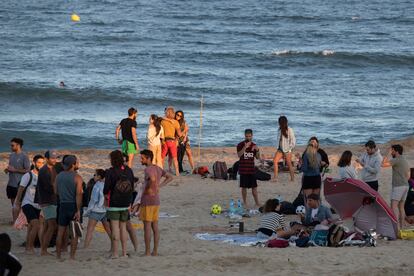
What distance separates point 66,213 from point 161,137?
6.85 meters

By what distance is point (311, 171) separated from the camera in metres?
15.9

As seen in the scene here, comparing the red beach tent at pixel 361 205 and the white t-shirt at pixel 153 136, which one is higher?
the white t-shirt at pixel 153 136

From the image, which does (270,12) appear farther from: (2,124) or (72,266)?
(72,266)

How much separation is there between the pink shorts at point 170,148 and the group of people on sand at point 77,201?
224 inches

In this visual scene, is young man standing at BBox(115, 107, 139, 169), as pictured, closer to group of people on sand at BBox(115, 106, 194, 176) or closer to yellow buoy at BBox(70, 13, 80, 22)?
group of people on sand at BBox(115, 106, 194, 176)

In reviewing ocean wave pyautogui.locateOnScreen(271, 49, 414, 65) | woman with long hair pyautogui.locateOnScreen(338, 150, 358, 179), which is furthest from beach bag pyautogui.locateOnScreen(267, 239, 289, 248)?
ocean wave pyautogui.locateOnScreen(271, 49, 414, 65)

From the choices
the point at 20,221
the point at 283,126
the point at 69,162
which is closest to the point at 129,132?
the point at 283,126

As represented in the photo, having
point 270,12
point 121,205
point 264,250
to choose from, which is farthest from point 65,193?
point 270,12

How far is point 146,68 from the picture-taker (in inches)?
1711

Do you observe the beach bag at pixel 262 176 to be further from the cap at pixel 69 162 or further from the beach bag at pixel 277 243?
the cap at pixel 69 162

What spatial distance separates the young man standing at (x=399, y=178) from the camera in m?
14.7

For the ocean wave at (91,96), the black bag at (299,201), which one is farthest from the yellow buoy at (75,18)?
the black bag at (299,201)

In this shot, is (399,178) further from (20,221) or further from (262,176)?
(20,221)

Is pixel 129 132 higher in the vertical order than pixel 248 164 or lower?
higher
